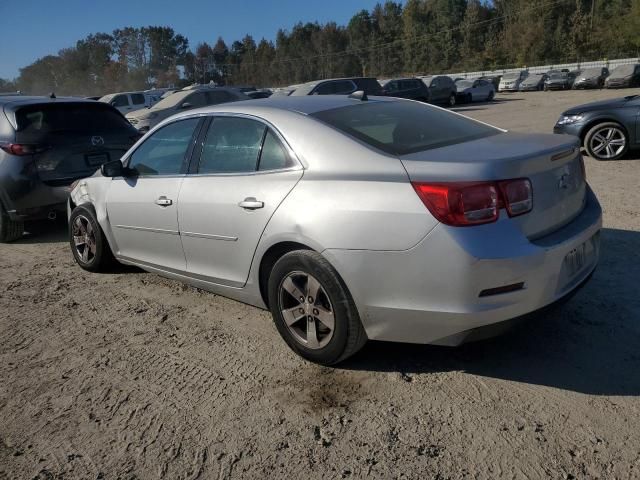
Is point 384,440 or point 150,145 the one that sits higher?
point 150,145

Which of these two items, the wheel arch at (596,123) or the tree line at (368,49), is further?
the tree line at (368,49)

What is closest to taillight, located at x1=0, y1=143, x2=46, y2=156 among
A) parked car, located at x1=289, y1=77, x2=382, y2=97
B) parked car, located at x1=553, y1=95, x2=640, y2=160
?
parked car, located at x1=553, y1=95, x2=640, y2=160

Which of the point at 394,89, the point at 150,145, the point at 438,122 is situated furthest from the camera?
the point at 394,89

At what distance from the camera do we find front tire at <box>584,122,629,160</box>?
29.3 feet

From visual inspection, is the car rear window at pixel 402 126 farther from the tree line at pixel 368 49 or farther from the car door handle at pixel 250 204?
the tree line at pixel 368 49

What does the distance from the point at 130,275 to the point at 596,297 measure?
13.0 ft

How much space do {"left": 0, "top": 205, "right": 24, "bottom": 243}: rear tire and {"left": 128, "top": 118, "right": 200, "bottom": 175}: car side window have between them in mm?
2887

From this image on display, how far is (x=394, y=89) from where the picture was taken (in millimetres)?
26641

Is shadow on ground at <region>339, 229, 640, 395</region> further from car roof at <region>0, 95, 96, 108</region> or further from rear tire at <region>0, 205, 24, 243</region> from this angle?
car roof at <region>0, 95, 96, 108</region>

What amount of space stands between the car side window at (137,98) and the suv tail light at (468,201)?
26.1m

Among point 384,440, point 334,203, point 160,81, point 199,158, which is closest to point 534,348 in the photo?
point 384,440

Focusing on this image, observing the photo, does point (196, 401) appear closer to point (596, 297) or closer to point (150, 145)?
point (150, 145)

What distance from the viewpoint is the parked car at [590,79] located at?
3941 cm

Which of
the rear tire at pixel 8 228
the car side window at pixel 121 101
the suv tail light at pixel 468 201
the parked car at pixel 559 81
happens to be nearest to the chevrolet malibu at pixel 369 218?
the suv tail light at pixel 468 201
